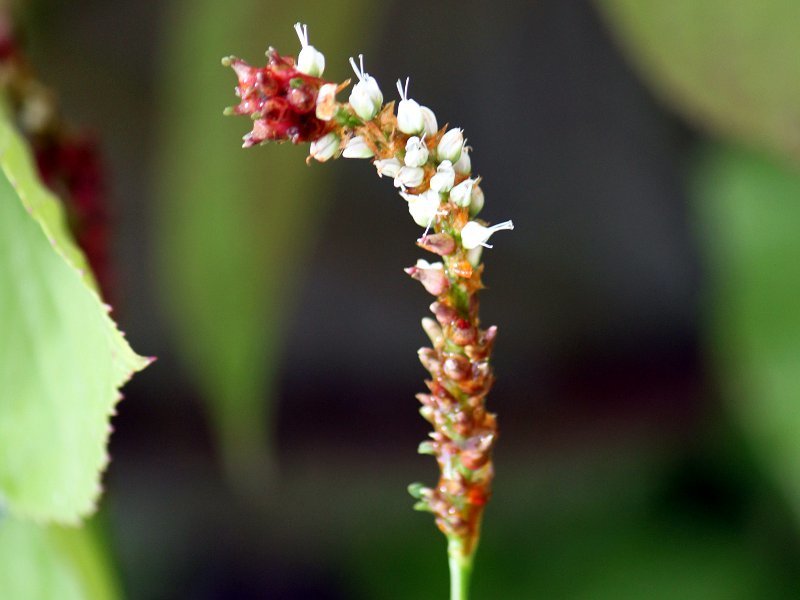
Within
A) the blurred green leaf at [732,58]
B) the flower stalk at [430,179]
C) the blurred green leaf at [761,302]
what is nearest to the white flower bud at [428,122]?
the flower stalk at [430,179]

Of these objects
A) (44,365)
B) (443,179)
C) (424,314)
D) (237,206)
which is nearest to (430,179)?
(443,179)

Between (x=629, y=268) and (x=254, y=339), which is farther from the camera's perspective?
(x=629, y=268)

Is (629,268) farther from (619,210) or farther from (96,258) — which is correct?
(96,258)

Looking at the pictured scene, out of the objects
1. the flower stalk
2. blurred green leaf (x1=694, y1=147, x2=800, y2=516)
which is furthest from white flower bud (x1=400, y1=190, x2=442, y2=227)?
blurred green leaf (x1=694, y1=147, x2=800, y2=516)

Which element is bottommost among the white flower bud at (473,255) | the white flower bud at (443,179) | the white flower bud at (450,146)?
the white flower bud at (473,255)

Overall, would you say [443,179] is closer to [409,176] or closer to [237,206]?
[409,176]

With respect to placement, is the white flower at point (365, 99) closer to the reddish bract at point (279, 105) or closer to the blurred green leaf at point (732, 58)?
the reddish bract at point (279, 105)

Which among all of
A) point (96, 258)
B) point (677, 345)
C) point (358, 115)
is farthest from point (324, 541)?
point (358, 115)
